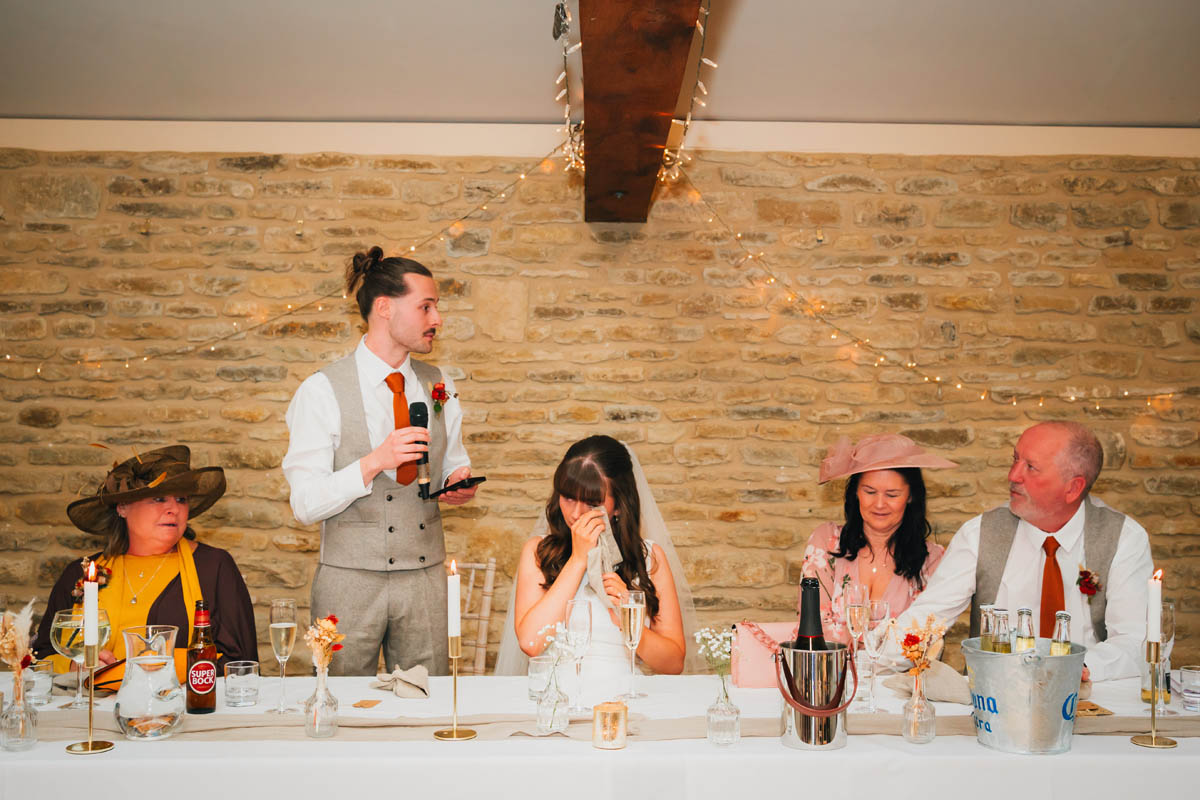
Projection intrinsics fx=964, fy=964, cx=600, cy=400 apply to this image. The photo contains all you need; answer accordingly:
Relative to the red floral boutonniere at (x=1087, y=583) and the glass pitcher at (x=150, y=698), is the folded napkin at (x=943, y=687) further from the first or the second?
the glass pitcher at (x=150, y=698)

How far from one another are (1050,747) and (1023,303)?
2987 mm

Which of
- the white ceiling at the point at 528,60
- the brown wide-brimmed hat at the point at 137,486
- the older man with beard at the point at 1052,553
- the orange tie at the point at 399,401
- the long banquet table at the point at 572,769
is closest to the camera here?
the long banquet table at the point at 572,769

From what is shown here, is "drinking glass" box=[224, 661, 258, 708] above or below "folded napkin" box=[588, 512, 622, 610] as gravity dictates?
below

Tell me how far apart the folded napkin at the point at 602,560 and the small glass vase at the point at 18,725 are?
1.29 metres

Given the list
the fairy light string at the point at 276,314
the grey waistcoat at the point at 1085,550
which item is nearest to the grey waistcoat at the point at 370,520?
the fairy light string at the point at 276,314

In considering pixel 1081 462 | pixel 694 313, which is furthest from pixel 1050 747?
pixel 694 313

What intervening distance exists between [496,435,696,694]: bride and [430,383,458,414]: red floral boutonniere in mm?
595

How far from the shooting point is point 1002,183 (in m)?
4.35

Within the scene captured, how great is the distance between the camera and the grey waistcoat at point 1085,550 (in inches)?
107

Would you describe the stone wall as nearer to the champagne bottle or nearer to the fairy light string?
the fairy light string

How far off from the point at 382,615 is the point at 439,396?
0.73 metres

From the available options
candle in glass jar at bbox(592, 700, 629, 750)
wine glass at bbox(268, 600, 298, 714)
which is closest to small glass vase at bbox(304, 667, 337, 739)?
wine glass at bbox(268, 600, 298, 714)

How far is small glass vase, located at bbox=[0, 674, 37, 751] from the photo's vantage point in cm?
176

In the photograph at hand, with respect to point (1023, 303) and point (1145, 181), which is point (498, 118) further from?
point (1145, 181)
